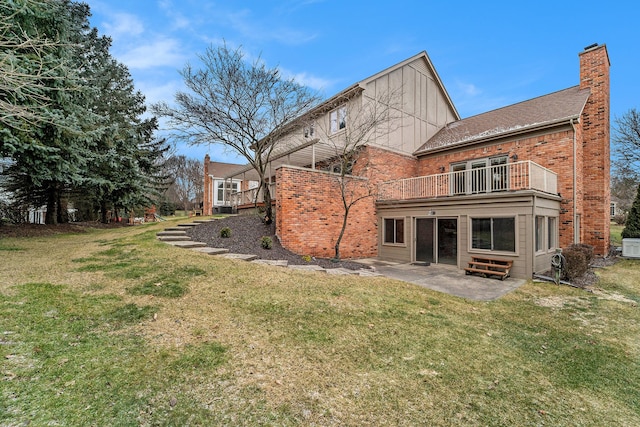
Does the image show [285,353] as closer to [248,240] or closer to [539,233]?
[248,240]

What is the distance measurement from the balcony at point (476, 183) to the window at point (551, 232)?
3.52 ft

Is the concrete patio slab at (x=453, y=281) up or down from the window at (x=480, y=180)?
down

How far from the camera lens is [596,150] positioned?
469 inches

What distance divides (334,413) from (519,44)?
1017 inches

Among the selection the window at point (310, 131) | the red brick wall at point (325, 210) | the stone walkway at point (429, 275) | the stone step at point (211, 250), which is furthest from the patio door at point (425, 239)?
the stone step at point (211, 250)

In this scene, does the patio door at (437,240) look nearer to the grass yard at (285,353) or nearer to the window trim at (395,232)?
the window trim at (395,232)

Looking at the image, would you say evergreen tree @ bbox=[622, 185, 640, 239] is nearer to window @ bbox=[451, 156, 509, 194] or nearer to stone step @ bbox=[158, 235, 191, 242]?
window @ bbox=[451, 156, 509, 194]

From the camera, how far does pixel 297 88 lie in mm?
11781

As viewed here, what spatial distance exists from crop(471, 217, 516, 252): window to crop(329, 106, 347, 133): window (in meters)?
7.36

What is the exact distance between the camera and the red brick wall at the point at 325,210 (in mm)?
10352

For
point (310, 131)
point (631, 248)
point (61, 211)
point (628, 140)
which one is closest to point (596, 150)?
point (631, 248)

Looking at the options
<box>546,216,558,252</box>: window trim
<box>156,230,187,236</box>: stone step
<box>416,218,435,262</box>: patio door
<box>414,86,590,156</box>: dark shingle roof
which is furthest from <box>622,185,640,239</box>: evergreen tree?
<box>156,230,187,236</box>: stone step

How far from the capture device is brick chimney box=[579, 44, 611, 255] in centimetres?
1188

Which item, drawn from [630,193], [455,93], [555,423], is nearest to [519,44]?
[455,93]
